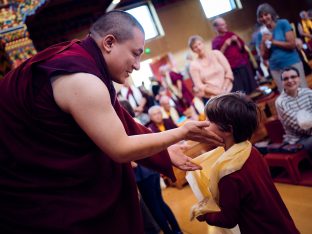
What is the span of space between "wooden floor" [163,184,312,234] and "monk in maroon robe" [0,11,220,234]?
1.77 m

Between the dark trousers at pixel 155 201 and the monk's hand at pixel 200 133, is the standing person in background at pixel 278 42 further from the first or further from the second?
the monk's hand at pixel 200 133

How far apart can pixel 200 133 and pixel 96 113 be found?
50 cm

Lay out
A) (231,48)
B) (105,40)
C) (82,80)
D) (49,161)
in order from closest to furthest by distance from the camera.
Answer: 1. (82,80)
2. (49,161)
3. (105,40)
4. (231,48)

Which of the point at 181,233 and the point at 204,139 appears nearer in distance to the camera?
the point at 204,139

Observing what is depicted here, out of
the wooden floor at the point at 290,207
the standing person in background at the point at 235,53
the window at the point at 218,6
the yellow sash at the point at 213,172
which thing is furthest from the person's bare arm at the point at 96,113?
the window at the point at 218,6

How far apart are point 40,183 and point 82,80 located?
454 mm

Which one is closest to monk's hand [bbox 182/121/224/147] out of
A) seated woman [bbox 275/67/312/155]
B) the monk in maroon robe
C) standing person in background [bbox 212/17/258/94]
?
the monk in maroon robe

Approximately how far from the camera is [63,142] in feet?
4.12

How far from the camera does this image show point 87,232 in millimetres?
1301

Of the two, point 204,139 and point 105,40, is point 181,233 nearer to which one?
point 204,139

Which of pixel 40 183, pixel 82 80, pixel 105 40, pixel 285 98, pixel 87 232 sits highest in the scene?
pixel 105 40

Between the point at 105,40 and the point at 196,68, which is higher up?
the point at 105,40

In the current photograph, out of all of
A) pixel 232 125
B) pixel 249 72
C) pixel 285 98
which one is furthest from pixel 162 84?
pixel 232 125

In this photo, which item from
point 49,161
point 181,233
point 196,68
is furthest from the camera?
point 196,68
